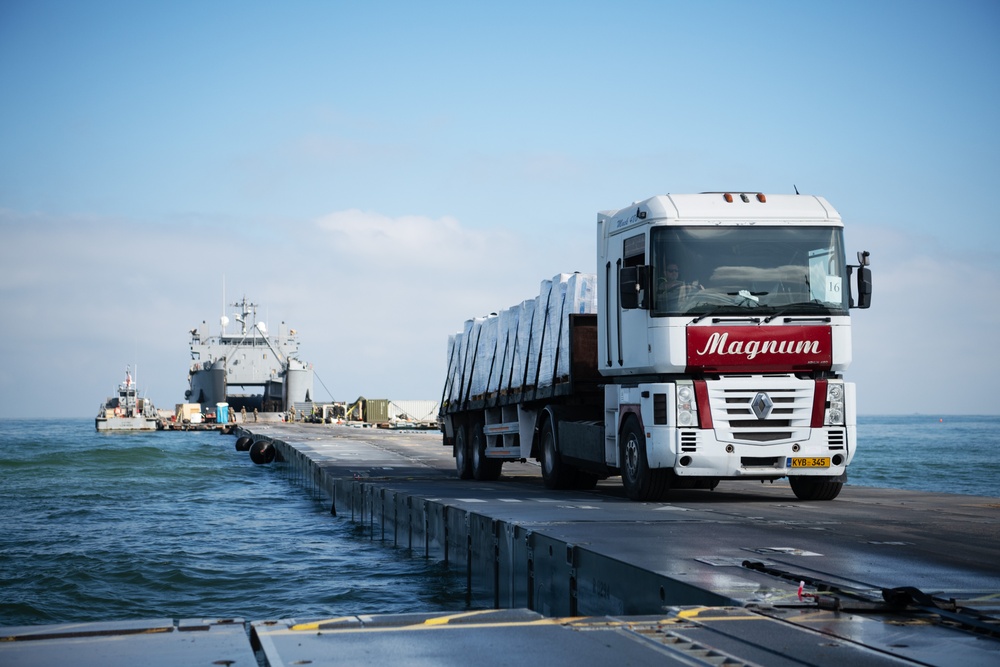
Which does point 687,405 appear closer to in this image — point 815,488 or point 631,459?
point 631,459

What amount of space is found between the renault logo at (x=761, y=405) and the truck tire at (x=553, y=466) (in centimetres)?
463

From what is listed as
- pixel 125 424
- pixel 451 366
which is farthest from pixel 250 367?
pixel 451 366

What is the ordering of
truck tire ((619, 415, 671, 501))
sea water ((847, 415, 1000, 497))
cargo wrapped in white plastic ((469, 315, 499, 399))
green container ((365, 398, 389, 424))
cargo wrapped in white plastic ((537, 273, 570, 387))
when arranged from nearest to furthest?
truck tire ((619, 415, 671, 501)) → cargo wrapped in white plastic ((537, 273, 570, 387)) → cargo wrapped in white plastic ((469, 315, 499, 399)) → sea water ((847, 415, 1000, 497)) → green container ((365, 398, 389, 424))

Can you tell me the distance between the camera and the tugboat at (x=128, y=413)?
10069 cm

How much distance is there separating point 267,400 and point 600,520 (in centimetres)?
9314

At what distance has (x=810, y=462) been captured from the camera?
13688 mm

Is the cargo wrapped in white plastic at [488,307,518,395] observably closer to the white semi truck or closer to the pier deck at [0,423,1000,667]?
the pier deck at [0,423,1000,667]

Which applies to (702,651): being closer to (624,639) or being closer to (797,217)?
(624,639)

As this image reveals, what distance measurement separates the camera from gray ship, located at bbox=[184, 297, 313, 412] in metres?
95.8

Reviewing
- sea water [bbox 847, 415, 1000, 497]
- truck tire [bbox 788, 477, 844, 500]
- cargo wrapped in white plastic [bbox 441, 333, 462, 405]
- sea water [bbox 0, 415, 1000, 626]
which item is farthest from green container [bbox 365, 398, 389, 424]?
truck tire [bbox 788, 477, 844, 500]

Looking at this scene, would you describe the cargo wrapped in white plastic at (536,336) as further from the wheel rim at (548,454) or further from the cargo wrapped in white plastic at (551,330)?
the wheel rim at (548,454)

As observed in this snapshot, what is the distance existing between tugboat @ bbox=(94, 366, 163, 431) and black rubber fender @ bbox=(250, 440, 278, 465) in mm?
52412

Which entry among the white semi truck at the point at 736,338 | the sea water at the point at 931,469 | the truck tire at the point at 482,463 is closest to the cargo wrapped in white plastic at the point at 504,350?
the truck tire at the point at 482,463

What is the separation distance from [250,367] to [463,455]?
7969 cm
